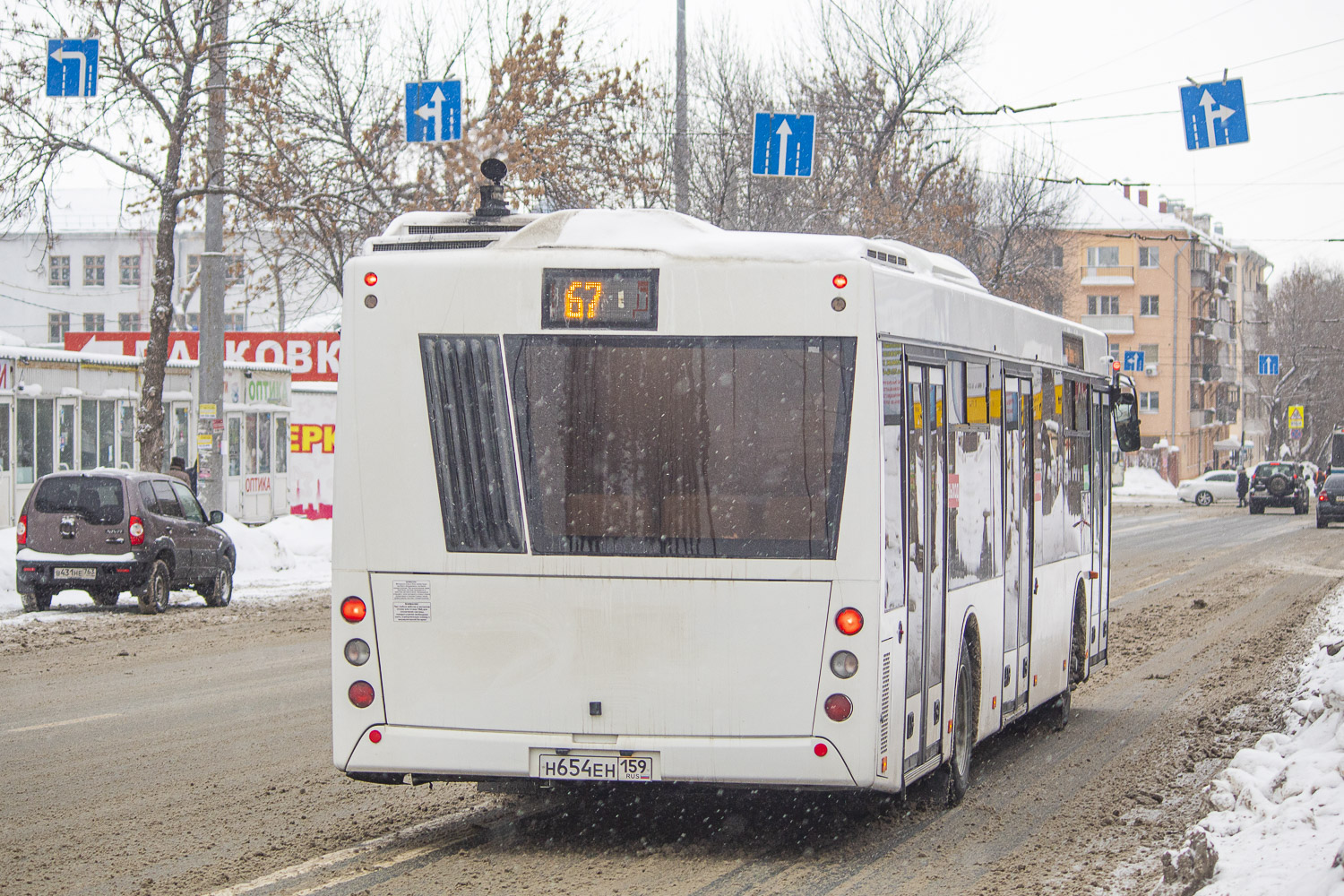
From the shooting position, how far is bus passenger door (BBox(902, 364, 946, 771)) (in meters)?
7.33

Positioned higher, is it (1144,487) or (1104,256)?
(1104,256)

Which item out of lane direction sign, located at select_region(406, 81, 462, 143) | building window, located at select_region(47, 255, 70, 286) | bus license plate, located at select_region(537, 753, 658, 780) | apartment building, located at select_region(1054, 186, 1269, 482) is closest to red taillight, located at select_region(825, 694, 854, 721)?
bus license plate, located at select_region(537, 753, 658, 780)

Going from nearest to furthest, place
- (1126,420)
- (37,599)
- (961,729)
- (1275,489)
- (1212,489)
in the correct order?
(961,729)
(1126,420)
(37,599)
(1275,489)
(1212,489)

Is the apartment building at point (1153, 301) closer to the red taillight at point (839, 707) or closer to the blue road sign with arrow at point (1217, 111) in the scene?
the blue road sign with arrow at point (1217, 111)

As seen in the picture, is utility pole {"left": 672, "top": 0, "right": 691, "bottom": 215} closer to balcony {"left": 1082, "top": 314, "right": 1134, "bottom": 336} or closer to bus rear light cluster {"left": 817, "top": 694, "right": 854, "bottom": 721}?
bus rear light cluster {"left": 817, "top": 694, "right": 854, "bottom": 721}

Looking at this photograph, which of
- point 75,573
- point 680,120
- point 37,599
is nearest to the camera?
point 75,573

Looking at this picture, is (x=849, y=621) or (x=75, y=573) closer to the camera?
(x=849, y=621)

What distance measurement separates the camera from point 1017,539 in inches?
384

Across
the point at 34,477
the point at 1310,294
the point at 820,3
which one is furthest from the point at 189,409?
the point at 1310,294

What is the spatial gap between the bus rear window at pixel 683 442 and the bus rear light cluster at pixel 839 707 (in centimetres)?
59

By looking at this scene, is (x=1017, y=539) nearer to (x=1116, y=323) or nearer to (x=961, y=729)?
(x=961, y=729)

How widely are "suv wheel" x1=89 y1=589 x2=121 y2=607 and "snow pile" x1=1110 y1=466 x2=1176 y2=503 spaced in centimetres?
6037

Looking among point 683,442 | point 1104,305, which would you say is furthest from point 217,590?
point 1104,305

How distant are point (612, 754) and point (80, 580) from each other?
49.0ft
